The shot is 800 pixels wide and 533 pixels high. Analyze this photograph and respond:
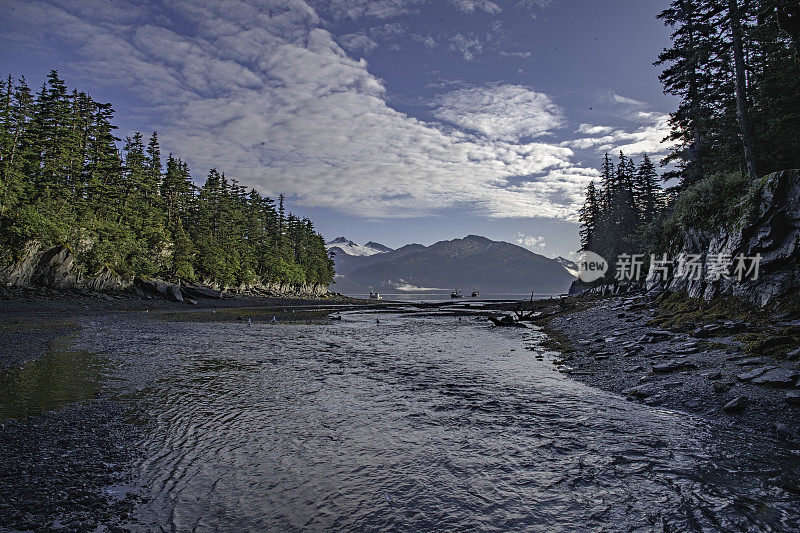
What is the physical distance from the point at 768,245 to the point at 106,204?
71.0 metres

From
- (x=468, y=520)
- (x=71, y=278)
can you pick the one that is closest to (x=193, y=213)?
(x=71, y=278)

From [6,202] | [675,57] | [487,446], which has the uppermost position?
[675,57]

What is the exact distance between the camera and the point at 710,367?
1102cm

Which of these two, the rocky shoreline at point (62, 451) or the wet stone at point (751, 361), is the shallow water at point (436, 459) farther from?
the wet stone at point (751, 361)

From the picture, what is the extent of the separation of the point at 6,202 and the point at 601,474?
58.2m

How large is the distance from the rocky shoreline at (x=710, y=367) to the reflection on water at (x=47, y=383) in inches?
614

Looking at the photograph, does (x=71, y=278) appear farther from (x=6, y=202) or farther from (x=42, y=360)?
(x=42, y=360)

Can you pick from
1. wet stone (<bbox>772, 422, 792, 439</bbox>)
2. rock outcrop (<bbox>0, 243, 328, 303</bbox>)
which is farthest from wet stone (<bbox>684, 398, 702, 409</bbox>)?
rock outcrop (<bbox>0, 243, 328, 303</bbox>)

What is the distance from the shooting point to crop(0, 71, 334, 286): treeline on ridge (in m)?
42.4

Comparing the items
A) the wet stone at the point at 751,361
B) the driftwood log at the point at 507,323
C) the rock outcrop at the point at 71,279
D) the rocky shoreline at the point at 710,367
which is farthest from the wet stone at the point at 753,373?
the rock outcrop at the point at 71,279

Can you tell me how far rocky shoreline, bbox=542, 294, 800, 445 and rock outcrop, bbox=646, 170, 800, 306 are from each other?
1.31 metres

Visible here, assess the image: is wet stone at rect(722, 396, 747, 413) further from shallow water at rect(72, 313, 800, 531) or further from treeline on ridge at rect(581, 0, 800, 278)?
treeline on ridge at rect(581, 0, 800, 278)

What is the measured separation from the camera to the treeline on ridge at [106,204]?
139ft

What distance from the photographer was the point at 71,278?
4412cm
